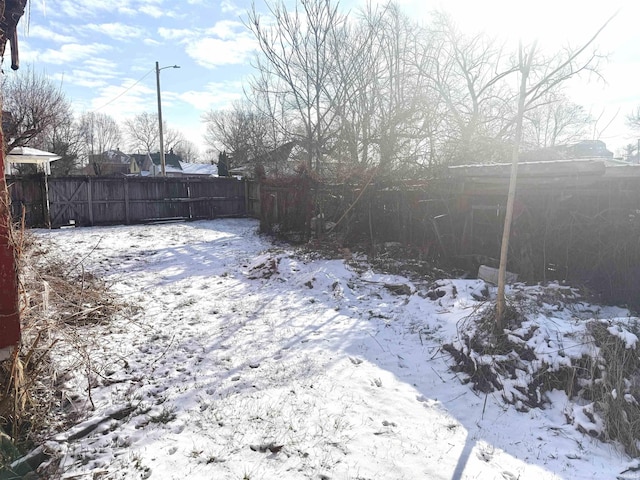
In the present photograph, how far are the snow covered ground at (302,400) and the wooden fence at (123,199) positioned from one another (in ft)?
28.1

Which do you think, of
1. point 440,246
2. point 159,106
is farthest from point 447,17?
point 159,106

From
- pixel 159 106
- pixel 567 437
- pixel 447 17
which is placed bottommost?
pixel 567 437

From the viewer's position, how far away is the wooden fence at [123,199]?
12633mm

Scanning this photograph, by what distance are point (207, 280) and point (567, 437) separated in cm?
605

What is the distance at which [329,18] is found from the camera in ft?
38.5

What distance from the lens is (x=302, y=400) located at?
11.4ft

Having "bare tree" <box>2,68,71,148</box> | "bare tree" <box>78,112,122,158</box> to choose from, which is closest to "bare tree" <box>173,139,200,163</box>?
"bare tree" <box>78,112,122,158</box>

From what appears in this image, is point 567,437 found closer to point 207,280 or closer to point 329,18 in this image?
point 207,280

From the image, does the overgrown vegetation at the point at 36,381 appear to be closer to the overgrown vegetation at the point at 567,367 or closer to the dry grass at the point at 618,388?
the overgrown vegetation at the point at 567,367

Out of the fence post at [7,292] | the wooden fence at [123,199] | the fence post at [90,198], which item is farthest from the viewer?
the fence post at [90,198]

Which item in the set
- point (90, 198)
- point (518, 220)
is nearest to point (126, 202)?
point (90, 198)

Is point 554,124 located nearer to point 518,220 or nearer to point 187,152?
point 518,220

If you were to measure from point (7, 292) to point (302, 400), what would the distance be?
94.7 inches

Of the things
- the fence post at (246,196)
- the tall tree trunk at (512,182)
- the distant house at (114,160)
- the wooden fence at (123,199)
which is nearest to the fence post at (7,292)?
the tall tree trunk at (512,182)
